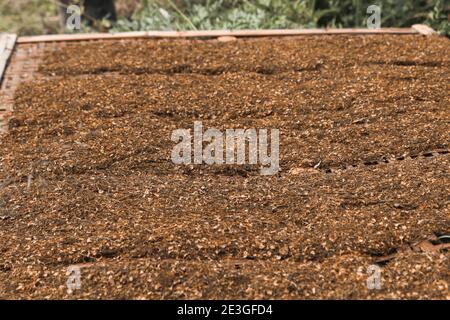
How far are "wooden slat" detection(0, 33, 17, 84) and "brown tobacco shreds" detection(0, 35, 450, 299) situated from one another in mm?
330

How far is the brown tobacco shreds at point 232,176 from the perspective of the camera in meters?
2.79

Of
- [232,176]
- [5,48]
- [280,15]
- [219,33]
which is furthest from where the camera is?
[280,15]

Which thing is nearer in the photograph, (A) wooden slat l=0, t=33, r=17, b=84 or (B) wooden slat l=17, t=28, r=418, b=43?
(A) wooden slat l=0, t=33, r=17, b=84

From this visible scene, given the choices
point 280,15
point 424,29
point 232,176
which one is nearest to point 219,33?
point 280,15

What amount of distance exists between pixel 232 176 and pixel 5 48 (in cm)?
269

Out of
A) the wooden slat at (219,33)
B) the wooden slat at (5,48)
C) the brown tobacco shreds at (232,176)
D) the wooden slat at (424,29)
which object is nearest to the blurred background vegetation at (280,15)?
the wooden slat at (424,29)

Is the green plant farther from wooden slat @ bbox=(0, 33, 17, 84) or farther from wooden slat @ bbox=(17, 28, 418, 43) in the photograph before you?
wooden slat @ bbox=(0, 33, 17, 84)

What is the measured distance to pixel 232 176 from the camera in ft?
11.9

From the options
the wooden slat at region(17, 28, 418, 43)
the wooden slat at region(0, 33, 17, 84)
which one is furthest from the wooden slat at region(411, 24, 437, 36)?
the wooden slat at region(0, 33, 17, 84)

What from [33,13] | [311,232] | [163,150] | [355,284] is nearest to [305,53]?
[163,150]

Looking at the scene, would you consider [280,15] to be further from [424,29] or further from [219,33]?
[424,29]

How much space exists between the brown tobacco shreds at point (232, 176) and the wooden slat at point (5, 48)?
33 cm

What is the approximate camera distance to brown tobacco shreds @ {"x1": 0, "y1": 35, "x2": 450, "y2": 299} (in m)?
2.79

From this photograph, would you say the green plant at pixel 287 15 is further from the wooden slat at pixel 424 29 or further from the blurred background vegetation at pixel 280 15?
the wooden slat at pixel 424 29
